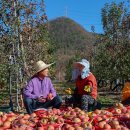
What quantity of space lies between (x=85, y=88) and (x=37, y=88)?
947 mm

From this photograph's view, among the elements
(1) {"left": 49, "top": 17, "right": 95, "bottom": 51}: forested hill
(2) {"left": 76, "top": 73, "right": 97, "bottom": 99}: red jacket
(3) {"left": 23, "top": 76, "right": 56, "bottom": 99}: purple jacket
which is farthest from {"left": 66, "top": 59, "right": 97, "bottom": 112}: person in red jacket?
(1) {"left": 49, "top": 17, "right": 95, "bottom": 51}: forested hill

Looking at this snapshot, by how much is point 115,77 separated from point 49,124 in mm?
16888

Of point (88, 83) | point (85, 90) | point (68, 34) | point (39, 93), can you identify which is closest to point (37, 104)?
point (39, 93)

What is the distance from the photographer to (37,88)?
7402mm

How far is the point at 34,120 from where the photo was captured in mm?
4703

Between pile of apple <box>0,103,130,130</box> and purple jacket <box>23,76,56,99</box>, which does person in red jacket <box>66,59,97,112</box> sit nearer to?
purple jacket <box>23,76,56,99</box>

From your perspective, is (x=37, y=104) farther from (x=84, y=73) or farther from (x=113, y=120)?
(x=113, y=120)

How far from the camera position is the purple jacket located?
23.9 ft

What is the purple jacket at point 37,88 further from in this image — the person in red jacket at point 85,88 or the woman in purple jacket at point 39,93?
the person in red jacket at point 85,88

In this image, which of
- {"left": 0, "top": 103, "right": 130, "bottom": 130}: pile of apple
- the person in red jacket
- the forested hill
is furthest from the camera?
the forested hill

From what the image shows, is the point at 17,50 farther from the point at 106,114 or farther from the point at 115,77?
the point at 115,77

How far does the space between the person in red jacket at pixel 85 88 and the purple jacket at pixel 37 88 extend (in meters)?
0.54

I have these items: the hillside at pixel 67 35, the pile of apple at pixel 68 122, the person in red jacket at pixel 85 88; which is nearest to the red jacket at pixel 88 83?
the person in red jacket at pixel 85 88

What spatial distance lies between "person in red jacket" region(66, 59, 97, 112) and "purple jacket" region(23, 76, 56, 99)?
54 centimetres
